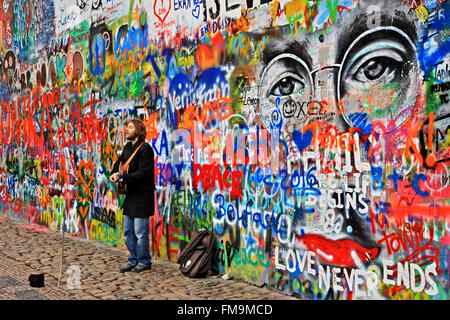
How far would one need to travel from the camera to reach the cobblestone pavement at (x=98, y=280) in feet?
19.2

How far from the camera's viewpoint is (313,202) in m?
5.55

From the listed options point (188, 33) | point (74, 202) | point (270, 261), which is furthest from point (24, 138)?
point (270, 261)

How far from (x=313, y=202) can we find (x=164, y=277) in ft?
7.57

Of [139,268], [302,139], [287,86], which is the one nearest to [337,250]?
[302,139]

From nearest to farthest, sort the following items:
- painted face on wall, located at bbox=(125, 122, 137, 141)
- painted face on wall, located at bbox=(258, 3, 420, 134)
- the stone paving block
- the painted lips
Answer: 1. painted face on wall, located at bbox=(258, 3, 420, 134)
2. the painted lips
3. the stone paving block
4. painted face on wall, located at bbox=(125, 122, 137, 141)

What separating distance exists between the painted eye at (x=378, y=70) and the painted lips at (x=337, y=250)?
5.09 ft

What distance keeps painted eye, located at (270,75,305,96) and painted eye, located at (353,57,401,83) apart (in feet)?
2.62

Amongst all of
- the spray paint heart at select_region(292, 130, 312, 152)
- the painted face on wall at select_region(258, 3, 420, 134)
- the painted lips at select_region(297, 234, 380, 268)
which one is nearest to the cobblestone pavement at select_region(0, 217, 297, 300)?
the painted lips at select_region(297, 234, 380, 268)

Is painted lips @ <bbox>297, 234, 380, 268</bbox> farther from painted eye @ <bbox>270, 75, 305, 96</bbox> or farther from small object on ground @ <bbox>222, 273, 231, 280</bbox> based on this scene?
painted eye @ <bbox>270, 75, 305, 96</bbox>

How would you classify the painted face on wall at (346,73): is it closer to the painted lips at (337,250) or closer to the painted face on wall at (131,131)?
the painted lips at (337,250)

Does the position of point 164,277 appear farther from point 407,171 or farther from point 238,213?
point 407,171

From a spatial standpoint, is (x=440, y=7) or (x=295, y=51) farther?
(x=295, y=51)

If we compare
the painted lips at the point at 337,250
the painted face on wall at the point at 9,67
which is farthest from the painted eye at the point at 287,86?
the painted face on wall at the point at 9,67

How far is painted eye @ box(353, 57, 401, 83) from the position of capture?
4762 mm
